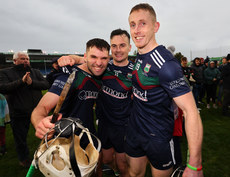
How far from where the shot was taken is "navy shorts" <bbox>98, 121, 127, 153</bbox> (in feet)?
8.52

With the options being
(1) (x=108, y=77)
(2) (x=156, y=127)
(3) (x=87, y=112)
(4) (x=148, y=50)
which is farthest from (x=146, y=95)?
(1) (x=108, y=77)

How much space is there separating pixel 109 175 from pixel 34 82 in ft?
9.31

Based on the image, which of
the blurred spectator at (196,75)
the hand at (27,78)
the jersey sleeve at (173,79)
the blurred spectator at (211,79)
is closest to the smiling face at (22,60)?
the hand at (27,78)

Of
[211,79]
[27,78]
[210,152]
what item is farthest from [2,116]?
[211,79]

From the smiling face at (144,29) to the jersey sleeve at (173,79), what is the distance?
427 millimetres

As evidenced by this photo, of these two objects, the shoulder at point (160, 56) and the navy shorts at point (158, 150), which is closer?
the shoulder at point (160, 56)

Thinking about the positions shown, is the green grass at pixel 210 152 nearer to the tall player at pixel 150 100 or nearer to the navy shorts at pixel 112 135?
the navy shorts at pixel 112 135

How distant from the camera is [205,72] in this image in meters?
7.52

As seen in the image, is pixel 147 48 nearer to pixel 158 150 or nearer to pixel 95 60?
pixel 95 60

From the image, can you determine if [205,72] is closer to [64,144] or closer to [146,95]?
[146,95]

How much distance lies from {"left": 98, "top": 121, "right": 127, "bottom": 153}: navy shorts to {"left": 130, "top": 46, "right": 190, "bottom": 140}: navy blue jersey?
78 centimetres

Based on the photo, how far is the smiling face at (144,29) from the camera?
1683mm

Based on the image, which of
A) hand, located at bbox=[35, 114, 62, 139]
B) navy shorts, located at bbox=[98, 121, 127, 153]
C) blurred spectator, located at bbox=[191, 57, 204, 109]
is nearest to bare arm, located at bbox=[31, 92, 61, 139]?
hand, located at bbox=[35, 114, 62, 139]

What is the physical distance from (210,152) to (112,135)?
2983 millimetres
